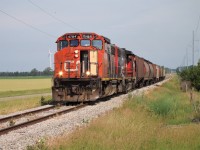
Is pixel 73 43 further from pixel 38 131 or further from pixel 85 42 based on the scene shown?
pixel 38 131

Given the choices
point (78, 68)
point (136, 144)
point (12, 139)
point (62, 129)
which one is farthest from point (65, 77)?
point (136, 144)

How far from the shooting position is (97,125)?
35.1 ft

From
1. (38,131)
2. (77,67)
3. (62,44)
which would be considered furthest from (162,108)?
(62,44)

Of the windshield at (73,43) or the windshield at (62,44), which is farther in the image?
the windshield at (62,44)

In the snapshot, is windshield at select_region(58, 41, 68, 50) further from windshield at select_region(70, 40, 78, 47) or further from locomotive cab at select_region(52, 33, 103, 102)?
windshield at select_region(70, 40, 78, 47)

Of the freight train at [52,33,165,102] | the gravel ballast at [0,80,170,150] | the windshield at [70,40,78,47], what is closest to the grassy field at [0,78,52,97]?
the freight train at [52,33,165,102]

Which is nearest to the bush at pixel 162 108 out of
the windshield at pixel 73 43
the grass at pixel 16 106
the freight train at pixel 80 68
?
the freight train at pixel 80 68

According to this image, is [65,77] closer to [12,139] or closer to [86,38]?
[86,38]

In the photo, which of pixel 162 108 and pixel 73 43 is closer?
pixel 162 108

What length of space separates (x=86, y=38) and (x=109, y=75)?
119 inches

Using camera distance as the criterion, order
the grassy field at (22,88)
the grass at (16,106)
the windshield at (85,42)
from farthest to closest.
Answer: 1. the grassy field at (22,88)
2. the windshield at (85,42)
3. the grass at (16,106)

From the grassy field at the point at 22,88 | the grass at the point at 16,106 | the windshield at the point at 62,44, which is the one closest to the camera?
the grass at the point at 16,106

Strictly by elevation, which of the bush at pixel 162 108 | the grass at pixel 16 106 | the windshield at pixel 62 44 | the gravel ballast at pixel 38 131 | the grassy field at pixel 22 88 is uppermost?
the windshield at pixel 62 44

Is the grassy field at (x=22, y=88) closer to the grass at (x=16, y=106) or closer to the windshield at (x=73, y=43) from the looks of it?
the grass at (x=16, y=106)
